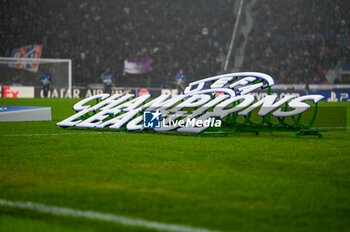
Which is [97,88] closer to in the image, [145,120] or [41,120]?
[41,120]

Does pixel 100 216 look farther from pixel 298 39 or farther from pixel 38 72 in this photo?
pixel 298 39

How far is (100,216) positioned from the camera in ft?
10.2

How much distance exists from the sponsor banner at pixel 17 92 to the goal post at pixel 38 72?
1.53ft

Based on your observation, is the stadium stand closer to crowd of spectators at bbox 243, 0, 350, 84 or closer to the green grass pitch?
crowd of spectators at bbox 243, 0, 350, 84

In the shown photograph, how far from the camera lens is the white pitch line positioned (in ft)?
9.30

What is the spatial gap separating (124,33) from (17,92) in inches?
349

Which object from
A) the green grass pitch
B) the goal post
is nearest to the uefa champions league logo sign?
the green grass pitch

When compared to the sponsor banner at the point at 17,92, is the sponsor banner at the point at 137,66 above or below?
above

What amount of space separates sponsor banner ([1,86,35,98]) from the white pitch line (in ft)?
92.0

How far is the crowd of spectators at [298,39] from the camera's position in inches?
1293

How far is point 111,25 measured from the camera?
36.1m

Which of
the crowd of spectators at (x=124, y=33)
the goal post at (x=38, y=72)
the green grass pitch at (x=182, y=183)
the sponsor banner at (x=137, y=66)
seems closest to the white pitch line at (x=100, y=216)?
the green grass pitch at (x=182, y=183)

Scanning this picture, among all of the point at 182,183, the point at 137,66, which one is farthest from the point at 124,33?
the point at 182,183

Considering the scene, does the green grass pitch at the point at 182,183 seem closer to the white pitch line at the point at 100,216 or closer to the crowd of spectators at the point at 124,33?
the white pitch line at the point at 100,216
